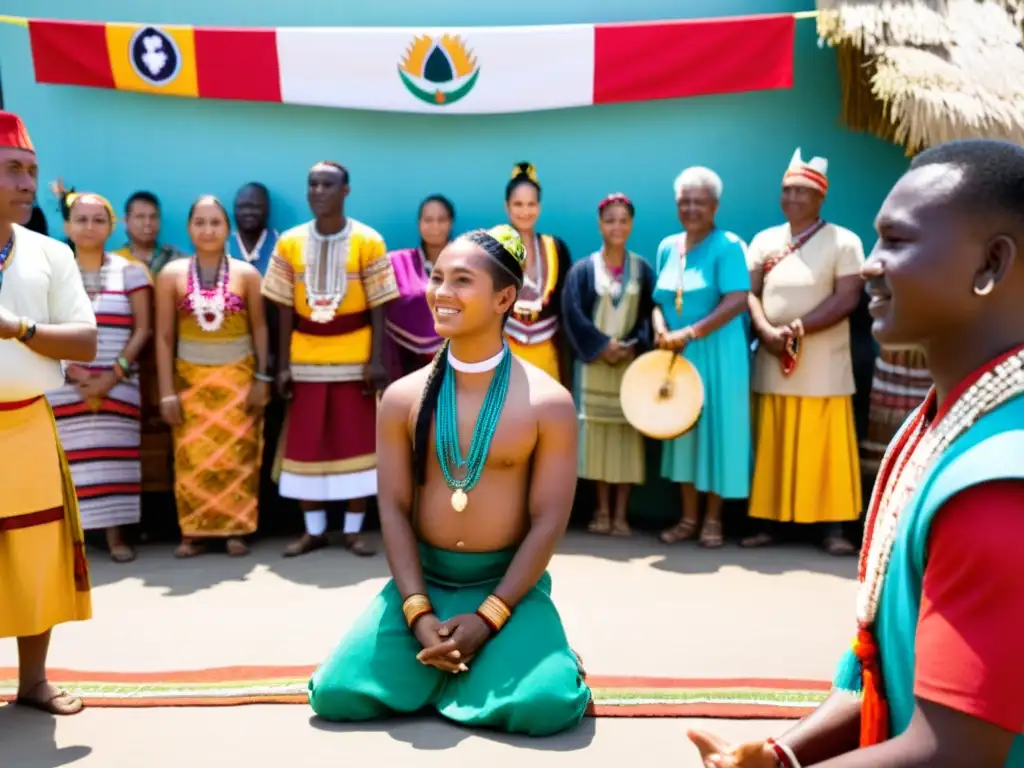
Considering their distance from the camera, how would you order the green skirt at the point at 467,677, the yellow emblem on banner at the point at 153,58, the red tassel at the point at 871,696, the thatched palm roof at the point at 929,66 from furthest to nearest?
the yellow emblem on banner at the point at 153,58 < the thatched palm roof at the point at 929,66 < the green skirt at the point at 467,677 < the red tassel at the point at 871,696

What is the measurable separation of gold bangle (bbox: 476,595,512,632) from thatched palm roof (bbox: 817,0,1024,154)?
153 inches

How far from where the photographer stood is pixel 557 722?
321cm

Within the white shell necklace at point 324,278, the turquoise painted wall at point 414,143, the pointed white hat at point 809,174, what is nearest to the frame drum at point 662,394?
the pointed white hat at point 809,174

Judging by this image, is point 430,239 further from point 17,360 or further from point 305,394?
point 17,360

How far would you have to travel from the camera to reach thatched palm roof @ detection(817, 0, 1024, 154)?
554cm

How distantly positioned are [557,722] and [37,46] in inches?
230

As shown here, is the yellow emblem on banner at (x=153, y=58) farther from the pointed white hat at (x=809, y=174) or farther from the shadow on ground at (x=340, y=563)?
the pointed white hat at (x=809, y=174)

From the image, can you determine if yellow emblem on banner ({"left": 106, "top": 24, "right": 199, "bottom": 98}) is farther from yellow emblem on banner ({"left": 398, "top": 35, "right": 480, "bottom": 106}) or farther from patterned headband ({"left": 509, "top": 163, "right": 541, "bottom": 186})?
patterned headband ({"left": 509, "top": 163, "right": 541, "bottom": 186})

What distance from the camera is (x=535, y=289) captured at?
20.1ft

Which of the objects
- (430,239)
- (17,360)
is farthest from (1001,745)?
(430,239)

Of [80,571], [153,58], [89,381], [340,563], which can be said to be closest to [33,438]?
[80,571]

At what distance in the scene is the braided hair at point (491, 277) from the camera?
3490 mm

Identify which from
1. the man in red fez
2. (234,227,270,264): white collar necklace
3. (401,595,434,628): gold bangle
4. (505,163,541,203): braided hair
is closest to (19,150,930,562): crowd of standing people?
(505,163,541,203): braided hair

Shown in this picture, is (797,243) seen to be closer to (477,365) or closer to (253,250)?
(477,365)
